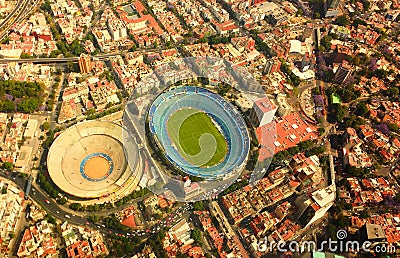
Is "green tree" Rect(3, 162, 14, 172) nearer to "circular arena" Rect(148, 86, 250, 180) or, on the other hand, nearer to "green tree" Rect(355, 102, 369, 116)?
"circular arena" Rect(148, 86, 250, 180)

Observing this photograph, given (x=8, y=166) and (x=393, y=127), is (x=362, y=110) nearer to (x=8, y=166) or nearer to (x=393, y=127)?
(x=393, y=127)

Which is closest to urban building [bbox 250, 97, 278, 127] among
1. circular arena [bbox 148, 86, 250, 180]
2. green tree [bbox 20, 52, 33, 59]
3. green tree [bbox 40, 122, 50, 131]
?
circular arena [bbox 148, 86, 250, 180]

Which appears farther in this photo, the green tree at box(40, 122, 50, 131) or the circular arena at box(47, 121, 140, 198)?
the green tree at box(40, 122, 50, 131)

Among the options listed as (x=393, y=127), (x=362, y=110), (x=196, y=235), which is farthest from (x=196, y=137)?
(x=393, y=127)

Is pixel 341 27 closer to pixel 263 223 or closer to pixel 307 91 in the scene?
pixel 307 91

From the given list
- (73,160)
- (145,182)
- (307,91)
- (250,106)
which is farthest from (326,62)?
(73,160)
